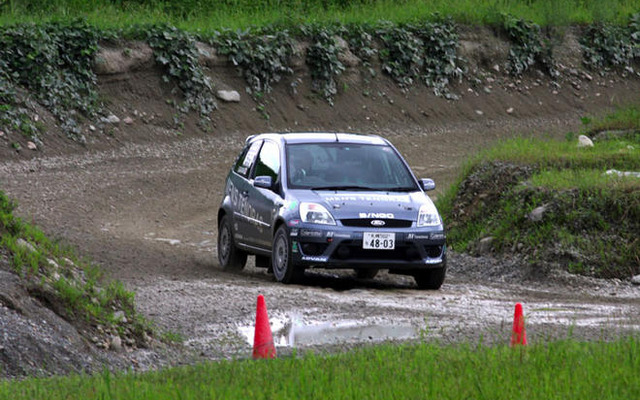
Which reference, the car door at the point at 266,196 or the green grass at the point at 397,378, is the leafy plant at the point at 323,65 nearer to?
the car door at the point at 266,196

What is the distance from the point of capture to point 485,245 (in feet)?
51.4

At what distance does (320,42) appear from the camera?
30.2 m

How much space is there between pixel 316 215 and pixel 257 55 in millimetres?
15930

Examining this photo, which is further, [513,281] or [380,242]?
[513,281]

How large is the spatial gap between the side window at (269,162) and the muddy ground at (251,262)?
4.04ft

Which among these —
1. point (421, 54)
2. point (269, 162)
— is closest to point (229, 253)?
point (269, 162)

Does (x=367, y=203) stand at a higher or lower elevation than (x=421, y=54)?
higher


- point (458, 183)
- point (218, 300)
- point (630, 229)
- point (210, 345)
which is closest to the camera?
point (210, 345)

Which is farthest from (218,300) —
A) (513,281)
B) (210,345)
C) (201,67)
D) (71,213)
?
(201,67)

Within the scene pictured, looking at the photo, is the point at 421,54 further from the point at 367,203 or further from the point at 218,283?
the point at 218,283

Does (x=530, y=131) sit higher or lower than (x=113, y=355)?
lower

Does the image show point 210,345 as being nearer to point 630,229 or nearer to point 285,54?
point 630,229

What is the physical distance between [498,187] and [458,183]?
45.7 inches

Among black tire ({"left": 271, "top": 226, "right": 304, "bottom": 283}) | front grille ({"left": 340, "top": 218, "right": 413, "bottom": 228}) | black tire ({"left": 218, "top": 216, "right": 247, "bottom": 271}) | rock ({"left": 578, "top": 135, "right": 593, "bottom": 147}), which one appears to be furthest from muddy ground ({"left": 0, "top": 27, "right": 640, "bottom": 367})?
rock ({"left": 578, "top": 135, "right": 593, "bottom": 147})
